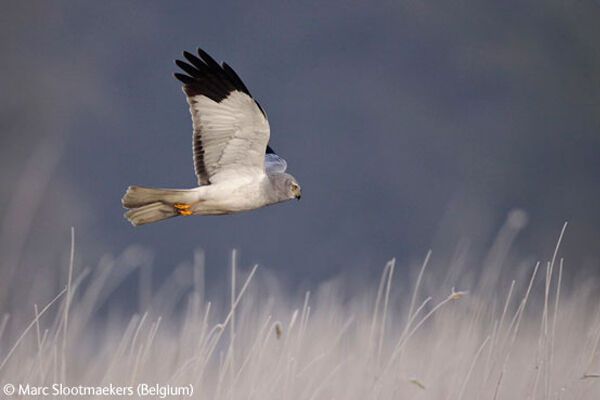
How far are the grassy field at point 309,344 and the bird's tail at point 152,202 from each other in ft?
1.65

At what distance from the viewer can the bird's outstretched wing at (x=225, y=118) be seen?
4.02 metres

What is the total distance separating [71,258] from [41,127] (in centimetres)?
1680

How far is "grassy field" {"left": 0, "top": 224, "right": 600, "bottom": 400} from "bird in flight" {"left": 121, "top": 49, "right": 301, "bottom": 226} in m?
0.48

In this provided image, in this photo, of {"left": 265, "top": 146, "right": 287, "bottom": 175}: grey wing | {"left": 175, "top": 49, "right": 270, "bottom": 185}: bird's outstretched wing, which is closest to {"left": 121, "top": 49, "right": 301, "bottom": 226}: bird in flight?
{"left": 175, "top": 49, "right": 270, "bottom": 185}: bird's outstretched wing

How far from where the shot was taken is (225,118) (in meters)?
4.08

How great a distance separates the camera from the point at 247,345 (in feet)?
10.4

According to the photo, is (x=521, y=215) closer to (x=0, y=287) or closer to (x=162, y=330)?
(x=162, y=330)

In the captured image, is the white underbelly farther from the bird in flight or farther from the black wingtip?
the black wingtip

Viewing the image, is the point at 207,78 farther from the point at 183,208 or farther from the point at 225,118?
the point at 183,208

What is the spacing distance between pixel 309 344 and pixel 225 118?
1240mm

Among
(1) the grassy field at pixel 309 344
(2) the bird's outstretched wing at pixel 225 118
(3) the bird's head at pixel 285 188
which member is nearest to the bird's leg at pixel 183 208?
(2) the bird's outstretched wing at pixel 225 118

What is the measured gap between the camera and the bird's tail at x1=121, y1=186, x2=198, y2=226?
3867mm

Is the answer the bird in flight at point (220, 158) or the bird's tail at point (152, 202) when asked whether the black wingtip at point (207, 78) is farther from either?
the bird's tail at point (152, 202)

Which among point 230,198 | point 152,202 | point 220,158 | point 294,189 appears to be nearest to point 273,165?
point 220,158
